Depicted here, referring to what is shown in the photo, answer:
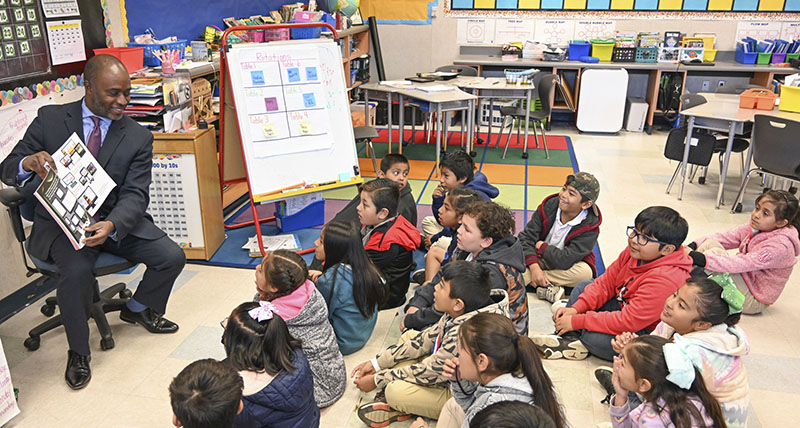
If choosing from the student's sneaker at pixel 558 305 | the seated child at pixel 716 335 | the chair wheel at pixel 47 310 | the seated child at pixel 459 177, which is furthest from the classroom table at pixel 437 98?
the seated child at pixel 716 335

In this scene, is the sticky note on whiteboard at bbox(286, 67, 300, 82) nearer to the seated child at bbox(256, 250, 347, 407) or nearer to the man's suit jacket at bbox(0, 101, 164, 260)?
the man's suit jacket at bbox(0, 101, 164, 260)

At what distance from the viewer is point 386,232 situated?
10.7 ft

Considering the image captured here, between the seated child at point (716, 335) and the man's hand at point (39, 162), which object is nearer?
the seated child at point (716, 335)

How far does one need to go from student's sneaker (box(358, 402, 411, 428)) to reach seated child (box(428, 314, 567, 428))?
0.66m

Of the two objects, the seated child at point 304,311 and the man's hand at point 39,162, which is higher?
the man's hand at point 39,162

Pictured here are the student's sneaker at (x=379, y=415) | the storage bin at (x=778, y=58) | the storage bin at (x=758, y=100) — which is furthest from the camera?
the storage bin at (x=778, y=58)

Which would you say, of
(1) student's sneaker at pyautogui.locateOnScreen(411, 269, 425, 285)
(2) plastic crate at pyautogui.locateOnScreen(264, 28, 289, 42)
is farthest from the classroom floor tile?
(2) plastic crate at pyautogui.locateOnScreen(264, 28, 289, 42)

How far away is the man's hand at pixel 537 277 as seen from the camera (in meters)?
3.50

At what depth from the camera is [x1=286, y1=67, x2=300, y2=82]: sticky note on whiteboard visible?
4.06 m

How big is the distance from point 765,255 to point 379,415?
2.20 metres

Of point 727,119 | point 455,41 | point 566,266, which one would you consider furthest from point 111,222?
point 455,41

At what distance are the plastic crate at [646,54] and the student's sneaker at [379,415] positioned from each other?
6.99 meters

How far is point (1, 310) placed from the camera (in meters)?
3.31

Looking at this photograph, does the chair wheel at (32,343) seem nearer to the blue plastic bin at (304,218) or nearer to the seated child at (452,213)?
the blue plastic bin at (304,218)
